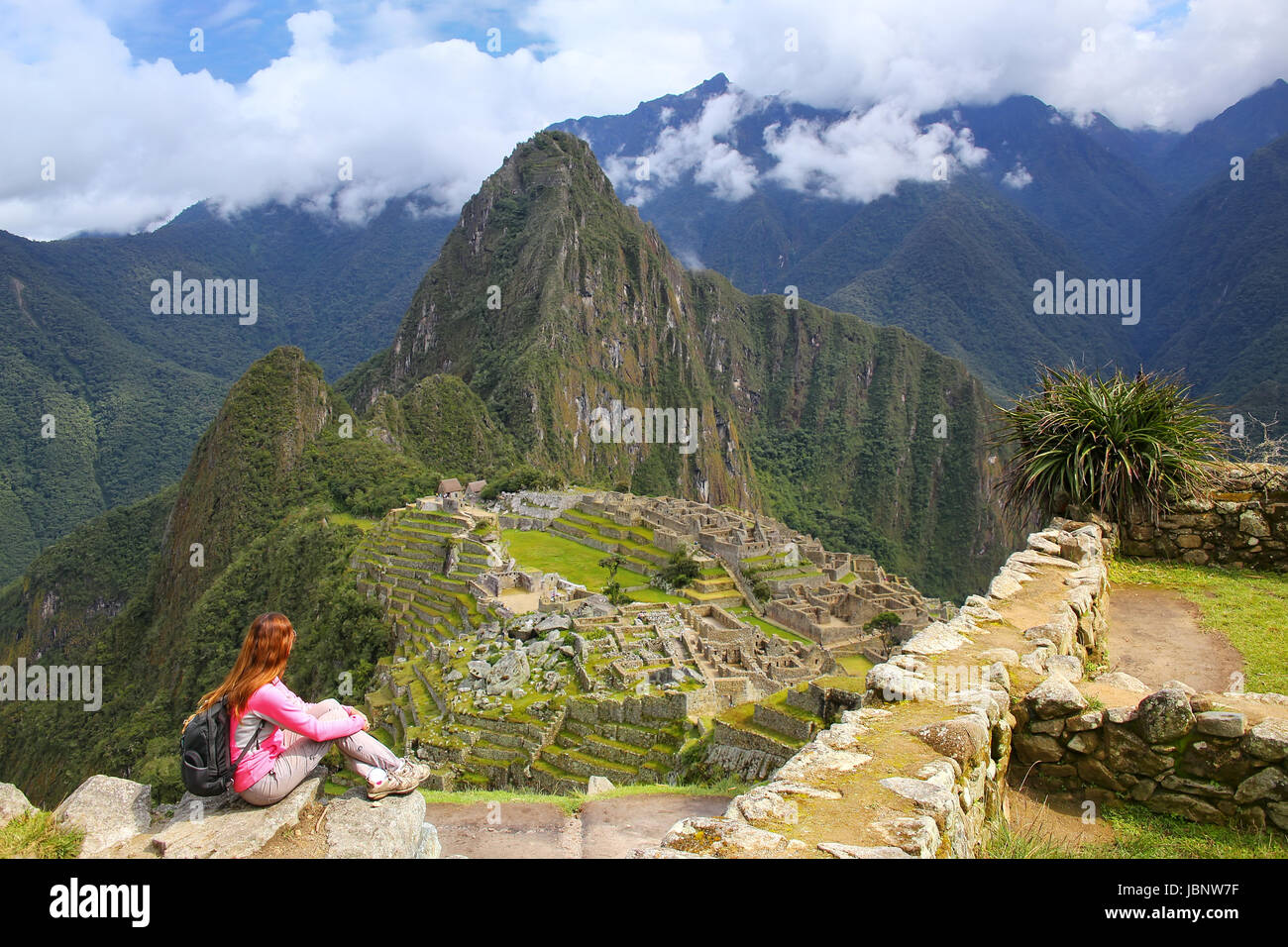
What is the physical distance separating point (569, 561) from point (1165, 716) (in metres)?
40.7

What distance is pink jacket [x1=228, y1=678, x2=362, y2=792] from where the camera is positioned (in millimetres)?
4684

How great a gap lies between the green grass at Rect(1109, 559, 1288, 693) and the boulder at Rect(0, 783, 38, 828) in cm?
890

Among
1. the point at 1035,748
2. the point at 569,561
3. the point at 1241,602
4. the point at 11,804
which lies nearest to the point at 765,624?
the point at 569,561

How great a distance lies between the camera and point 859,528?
158 m

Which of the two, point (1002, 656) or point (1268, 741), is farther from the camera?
point (1002, 656)

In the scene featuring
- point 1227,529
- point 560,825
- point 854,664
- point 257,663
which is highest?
point 1227,529

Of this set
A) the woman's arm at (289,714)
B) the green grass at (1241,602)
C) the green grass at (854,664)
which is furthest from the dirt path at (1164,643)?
the green grass at (854,664)

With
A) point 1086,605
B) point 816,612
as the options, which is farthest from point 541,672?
point 816,612

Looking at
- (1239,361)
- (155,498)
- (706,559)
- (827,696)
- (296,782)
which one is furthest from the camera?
(1239,361)

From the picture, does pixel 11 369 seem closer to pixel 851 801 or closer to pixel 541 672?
pixel 541 672

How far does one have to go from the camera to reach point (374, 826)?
4.60m

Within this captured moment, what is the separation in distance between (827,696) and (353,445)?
79126mm

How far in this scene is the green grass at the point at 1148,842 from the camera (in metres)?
4.38

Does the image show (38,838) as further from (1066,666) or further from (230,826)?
(1066,666)
